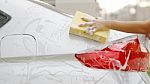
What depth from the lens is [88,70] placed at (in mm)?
2047

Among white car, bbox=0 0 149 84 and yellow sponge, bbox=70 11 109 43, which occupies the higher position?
yellow sponge, bbox=70 11 109 43

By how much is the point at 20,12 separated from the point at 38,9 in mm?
105

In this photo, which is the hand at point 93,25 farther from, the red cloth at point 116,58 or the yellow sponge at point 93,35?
the red cloth at point 116,58

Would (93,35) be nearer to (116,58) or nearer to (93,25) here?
(93,25)

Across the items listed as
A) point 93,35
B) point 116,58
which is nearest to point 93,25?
point 93,35

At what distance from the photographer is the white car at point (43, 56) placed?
2.01 m

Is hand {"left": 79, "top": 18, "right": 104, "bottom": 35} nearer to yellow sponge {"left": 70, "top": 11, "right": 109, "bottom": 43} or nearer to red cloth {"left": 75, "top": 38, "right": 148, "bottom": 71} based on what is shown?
yellow sponge {"left": 70, "top": 11, "right": 109, "bottom": 43}

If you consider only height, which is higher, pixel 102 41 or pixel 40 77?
pixel 102 41

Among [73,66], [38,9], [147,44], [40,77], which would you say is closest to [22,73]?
[40,77]

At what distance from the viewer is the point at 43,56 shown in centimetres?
205

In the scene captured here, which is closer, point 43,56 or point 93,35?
point 43,56

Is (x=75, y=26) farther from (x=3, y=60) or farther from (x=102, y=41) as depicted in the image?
(x=3, y=60)

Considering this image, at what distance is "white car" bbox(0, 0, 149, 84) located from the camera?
2014 mm

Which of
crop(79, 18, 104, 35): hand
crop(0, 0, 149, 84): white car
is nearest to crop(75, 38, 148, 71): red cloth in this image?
crop(0, 0, 149, 84): white car
